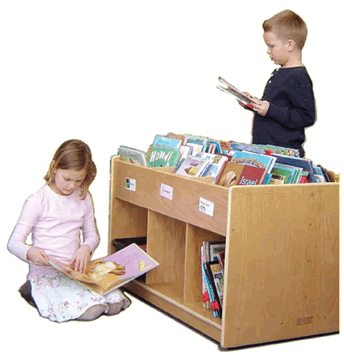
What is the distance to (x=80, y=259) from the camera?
4.78 m

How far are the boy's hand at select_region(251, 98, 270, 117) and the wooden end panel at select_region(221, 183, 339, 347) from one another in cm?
91

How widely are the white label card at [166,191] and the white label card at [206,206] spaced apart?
1.18 ft

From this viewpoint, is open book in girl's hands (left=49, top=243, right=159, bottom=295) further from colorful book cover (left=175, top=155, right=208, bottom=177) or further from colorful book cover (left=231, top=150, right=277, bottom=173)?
colorful book cover (left=231, top=150, right=277, bottom=173)

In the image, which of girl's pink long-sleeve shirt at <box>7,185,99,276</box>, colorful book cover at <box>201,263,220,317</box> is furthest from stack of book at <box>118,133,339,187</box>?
girl's pink long-sleeve shirt at <box>7,185,99,276</box>

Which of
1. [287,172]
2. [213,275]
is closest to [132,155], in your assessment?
[213,275]

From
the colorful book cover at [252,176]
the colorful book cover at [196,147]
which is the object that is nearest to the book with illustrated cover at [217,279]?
the colorful book cover at [252,176]

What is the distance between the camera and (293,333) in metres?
4.30

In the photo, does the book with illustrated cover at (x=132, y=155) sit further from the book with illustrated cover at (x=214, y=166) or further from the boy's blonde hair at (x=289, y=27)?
the boy's blonde hair at (x=289, y=27)

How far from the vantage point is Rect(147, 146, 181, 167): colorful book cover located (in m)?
5.00

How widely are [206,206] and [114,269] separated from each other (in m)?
0.94

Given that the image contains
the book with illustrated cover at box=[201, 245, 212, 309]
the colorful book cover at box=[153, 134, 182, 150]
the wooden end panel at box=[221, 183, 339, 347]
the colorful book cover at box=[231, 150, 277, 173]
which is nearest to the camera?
the wooden end panel at box=[221, 183, 339, 347]

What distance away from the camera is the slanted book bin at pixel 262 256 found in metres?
4.06

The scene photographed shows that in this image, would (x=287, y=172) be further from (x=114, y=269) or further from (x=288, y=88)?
(x=114, y=269)

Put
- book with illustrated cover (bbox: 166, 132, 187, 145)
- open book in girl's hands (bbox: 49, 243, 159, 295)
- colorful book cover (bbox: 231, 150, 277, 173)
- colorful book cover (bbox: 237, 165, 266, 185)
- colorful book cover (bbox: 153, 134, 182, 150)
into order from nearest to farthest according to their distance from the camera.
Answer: colorful book cover (bbox: 237, 165, 266, 185) → colorful book cover (bbox: 231, 150, 277, 173) → open book in girl's hands (bbox: 49, 243, 159, 295) → colorful book cover (bbox: 153, 134, 182, 150) → book with illustrated cover (bbox: 166, 132, 187, 145)
